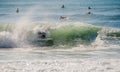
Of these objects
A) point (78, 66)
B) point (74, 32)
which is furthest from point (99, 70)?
point (74, 32)

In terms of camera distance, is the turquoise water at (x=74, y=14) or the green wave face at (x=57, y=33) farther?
the turquoise water at (x=74, y=14)

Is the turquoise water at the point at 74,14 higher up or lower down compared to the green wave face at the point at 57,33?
higher up

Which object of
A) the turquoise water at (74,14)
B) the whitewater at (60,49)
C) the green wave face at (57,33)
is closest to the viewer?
the whitewater at (60,49)

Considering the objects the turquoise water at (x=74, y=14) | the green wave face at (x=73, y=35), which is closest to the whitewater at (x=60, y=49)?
the green wave face at (x=73, y=35)

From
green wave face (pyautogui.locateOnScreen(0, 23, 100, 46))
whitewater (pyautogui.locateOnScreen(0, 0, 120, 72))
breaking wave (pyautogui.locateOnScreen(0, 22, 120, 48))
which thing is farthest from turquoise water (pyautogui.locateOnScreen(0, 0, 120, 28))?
whitewater (pyautogui.locateOnScreen(0, 0, 120, 72))

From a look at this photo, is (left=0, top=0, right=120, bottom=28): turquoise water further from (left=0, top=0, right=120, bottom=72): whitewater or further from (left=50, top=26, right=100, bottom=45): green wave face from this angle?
(left=0, top=0, right=120, bottom=72): whitewater

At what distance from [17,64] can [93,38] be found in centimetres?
1044

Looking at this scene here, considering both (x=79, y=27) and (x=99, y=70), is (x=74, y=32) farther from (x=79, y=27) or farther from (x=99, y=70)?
(x=99, y=70)

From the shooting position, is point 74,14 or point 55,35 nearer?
point 55,35

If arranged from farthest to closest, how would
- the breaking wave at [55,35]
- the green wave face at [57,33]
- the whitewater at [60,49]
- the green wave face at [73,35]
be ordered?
the green wave face at [73,35] < the green wave face at [57,33] < the breaking wave at [55,35] < the whitewater at [60,49]

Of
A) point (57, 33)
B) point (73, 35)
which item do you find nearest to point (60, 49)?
point (73, 35)

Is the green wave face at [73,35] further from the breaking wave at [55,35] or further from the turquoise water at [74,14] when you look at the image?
the turquoise water at [74,14]

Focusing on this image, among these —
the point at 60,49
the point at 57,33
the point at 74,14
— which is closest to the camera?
the point at 60,49

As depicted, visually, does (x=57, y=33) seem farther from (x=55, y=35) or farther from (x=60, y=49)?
(x=60, y=49)
